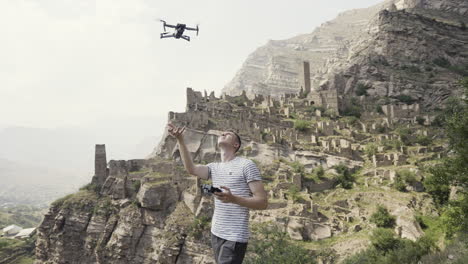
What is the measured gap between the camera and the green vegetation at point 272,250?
26.3 meters

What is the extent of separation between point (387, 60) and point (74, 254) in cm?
7580

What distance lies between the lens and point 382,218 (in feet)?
112

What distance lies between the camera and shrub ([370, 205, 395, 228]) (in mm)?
33969

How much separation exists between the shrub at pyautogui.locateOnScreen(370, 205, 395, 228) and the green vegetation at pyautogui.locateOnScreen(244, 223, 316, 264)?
7111 millimetres

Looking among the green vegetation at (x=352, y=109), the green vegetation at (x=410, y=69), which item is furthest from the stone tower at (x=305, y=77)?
the green vegetation at (x=410, y=69)

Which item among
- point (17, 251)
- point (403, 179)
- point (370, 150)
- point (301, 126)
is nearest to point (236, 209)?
point (403, 179)

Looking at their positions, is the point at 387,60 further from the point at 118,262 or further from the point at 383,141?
the point at 118,262

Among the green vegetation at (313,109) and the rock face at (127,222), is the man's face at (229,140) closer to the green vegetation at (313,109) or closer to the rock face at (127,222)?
the rock face at (127,222)

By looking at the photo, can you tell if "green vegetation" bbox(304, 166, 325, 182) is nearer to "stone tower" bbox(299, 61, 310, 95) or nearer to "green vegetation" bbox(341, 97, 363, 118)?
"green vegetation" bbox(341, 97, 363, 118)

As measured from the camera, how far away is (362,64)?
3497 inches

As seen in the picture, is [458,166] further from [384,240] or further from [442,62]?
[442,62]

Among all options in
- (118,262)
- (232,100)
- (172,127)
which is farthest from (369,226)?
(232,100)

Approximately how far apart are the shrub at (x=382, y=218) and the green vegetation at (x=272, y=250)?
23.3 feet

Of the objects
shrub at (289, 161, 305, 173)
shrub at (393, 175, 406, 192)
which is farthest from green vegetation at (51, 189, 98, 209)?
shrub at (393, 175, 406, 192)
